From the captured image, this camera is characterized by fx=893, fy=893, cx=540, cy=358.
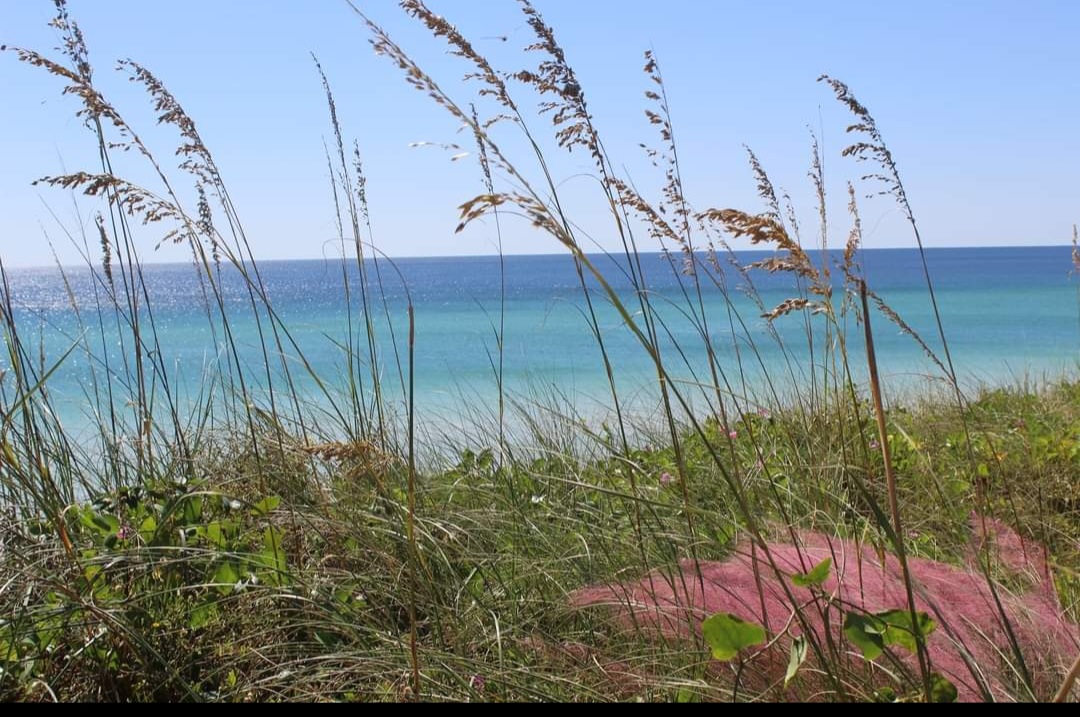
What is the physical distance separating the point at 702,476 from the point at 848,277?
1.42m

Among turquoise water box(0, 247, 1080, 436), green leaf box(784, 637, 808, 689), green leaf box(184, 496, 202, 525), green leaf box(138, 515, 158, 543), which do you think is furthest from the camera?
turquoise water box(0, 247, 1080, 436)

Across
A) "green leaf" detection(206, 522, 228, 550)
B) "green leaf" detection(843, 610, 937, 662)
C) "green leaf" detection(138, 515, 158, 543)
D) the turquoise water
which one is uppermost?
"green leaf" detection(843, 610, 937, 662)

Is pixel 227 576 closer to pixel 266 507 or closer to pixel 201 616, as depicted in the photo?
pixel 201 616

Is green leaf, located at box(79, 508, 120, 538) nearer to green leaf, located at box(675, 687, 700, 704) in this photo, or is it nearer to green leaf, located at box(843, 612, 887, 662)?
green leaf, located at box(675, 687, 700, 704)

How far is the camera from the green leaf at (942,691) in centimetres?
119

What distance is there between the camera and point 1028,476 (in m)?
2.91

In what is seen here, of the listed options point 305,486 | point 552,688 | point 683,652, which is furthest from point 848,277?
point 305,486

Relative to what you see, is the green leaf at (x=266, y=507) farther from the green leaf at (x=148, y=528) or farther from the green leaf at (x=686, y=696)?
the green leaf at (x=686, y=696)

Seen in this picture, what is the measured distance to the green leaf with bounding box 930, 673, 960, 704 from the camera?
119cm

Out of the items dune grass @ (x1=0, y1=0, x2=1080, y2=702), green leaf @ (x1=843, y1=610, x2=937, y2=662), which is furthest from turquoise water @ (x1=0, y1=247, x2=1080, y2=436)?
green leaf @ (x1=843, y1=610, x2=937, y2=662)

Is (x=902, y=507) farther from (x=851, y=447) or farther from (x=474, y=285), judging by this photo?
(x=474, y=285)

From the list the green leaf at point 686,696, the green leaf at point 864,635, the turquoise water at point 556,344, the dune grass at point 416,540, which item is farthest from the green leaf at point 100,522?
the green leaf at point 864,635

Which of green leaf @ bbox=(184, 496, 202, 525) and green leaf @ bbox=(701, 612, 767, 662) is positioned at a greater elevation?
green leaf @ bbox=(701, 612, 767, 662)

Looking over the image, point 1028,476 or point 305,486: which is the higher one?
point 305,486
